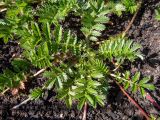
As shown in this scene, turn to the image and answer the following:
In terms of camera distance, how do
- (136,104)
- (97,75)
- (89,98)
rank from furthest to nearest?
(136,104)
(97,75)
(89,98)

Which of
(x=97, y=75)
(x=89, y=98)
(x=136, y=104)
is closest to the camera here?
(x=89, y=98)

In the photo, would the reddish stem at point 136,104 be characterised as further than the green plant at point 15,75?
Yes

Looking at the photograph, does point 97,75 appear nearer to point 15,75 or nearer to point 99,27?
point 99,27

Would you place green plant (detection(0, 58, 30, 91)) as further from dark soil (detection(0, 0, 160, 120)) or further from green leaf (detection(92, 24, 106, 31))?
green leaf (detection(92, 24, 106, 31))

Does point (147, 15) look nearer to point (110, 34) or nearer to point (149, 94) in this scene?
point (110, 34)

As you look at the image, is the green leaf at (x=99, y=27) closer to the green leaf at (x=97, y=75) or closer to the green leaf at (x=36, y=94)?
the green leaf at (x=97, y=75)

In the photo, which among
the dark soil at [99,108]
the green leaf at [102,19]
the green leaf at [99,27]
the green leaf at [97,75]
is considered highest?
the green leaf at [102,19]

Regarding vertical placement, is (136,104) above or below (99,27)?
below

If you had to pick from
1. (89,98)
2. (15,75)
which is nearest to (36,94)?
(15,75)

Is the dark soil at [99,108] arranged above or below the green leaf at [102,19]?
below

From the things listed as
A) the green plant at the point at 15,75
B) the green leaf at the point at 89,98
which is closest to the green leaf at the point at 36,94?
the green plant at the point at 15,75

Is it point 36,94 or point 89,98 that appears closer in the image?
point 89,98

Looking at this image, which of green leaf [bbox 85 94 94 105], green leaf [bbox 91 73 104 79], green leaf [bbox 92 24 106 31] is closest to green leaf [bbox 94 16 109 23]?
green leaf [bbox 92 24 106 31]
